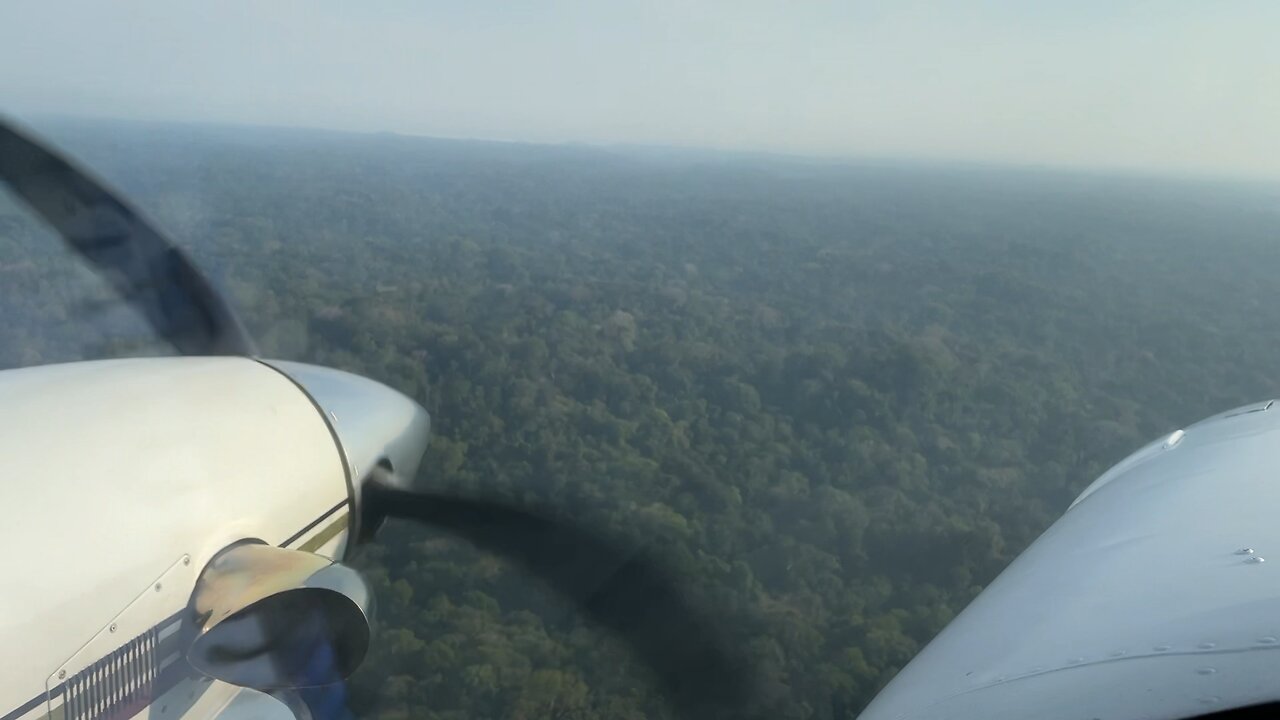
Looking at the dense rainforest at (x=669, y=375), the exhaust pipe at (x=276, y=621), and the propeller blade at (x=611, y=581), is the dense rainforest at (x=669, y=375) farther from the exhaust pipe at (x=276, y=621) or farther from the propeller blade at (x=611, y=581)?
the exhaust pipe at (x=276, y=621)

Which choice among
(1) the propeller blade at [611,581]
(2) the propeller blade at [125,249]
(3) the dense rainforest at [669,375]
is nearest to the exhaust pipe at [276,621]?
(1) the propeller blade at [611,581]

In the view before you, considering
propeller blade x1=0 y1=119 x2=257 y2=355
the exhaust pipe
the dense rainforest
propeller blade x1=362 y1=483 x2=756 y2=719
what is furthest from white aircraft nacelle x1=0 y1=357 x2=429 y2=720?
the dense rainforest

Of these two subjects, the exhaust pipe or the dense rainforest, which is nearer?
the exhaust pipe

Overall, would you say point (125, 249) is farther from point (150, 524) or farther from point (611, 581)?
point (611, 581)

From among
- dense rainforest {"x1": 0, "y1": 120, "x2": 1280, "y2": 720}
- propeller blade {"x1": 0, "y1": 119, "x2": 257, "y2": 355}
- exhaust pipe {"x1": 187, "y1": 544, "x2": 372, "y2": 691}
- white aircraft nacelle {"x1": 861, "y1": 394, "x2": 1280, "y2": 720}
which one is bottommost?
dense rainforest {"x1": 0, "y1": 120, "x2": 1280, "y2": 720}

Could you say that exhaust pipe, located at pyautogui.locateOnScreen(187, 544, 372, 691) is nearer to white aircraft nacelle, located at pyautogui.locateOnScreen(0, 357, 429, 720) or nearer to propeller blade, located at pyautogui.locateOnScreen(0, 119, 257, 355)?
white aircraft nacelle, located at pyautogui.locateOnScreen(0, 357, 429, 720)

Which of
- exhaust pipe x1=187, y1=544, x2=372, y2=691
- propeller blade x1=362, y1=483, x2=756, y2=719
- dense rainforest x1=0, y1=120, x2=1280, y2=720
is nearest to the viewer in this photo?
exhaust pipe x1=187, y1=544, x2=372, y2=691

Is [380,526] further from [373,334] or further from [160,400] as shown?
[373,334]

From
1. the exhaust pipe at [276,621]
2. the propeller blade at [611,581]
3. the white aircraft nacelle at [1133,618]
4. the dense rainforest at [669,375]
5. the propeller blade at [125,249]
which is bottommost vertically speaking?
the dense rainforest at [669,375]
